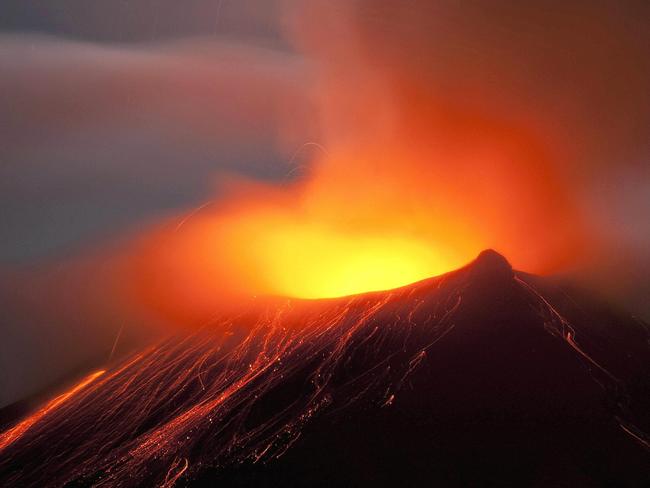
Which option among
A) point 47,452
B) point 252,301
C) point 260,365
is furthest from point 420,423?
point 252,301

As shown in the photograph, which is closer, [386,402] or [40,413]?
[386,402]

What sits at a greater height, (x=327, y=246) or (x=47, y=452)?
(x=327, y=246)

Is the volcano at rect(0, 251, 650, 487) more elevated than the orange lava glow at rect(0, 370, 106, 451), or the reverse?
the volcano at rect(0, 251, 650, 487)

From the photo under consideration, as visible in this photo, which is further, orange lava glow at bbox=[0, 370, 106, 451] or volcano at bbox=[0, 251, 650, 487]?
orange lava glow at bbox=[0, 370, 106, 451]

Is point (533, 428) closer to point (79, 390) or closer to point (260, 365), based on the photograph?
point (260, 365)
